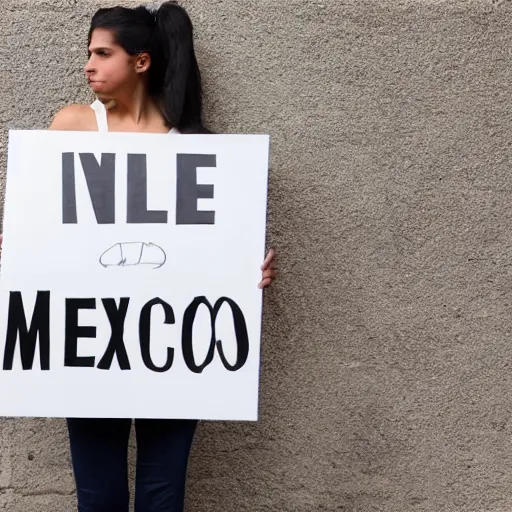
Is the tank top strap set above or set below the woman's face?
below

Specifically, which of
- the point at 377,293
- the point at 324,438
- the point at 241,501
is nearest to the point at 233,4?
the point at 377,293

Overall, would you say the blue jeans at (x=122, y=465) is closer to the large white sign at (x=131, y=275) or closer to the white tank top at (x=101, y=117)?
the large white sign at (x=131, y=275)

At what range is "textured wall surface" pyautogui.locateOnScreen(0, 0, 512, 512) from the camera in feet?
8.16

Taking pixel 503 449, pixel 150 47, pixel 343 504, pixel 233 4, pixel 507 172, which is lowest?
pixel 343 504

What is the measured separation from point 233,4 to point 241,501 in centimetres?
164

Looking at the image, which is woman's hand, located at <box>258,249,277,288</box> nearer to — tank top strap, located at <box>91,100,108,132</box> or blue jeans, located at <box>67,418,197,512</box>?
blue jeans, located at <box>67,418,197,512</box>

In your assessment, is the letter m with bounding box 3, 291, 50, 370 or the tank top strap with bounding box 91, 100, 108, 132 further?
the tank top strap with bounding box 91, 100, 108, 132

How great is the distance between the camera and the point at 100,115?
2.21 metres

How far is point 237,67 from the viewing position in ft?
8.16

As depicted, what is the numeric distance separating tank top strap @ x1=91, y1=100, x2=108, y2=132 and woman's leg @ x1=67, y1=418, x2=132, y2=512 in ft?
2.66

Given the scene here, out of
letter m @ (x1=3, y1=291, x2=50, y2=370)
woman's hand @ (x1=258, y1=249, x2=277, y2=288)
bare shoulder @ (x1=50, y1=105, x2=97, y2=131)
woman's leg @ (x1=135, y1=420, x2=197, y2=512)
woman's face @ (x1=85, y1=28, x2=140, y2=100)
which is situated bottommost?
woman's leg @ (x1=135, y1=420, x2=197, y2=512)

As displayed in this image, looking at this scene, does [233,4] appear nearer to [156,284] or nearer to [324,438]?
[156,284]

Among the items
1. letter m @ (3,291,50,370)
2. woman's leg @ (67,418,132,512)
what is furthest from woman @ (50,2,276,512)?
letter m @ (3,291,50,370)

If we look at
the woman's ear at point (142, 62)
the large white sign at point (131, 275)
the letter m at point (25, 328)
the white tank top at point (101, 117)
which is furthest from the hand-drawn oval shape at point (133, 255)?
the woman's ear at point (142, 62)
